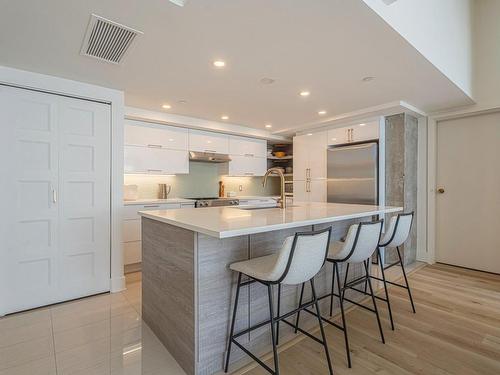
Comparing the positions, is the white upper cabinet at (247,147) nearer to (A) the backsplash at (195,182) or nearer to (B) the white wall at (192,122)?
(B) the white wall at (192,122)

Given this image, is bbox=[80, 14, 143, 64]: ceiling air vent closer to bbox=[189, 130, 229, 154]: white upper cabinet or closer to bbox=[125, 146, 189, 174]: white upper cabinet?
bbox=[125, 146, 189, 174]: white upper cabinet

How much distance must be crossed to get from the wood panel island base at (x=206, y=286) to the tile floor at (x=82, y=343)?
0.50 feet

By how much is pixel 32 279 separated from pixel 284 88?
316 cm

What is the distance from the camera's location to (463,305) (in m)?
2.60

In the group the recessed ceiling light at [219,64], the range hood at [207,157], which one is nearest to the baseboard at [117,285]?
the range hood at [207,157]

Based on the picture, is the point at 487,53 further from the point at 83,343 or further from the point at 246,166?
the point at 83,343

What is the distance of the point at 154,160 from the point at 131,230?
3.57ft

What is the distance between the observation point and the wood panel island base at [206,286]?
158 cm

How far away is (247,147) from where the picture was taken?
5.10 m

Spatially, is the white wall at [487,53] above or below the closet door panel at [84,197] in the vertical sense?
above

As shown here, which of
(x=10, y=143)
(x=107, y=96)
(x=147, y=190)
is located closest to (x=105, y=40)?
(x=107, y=96)

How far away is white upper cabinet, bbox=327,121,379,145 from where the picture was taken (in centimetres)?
393

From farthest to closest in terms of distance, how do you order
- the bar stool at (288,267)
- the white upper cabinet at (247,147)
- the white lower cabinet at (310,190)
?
1. the white upper cabinet at (247,147)
2. the white lower cabinet at (310,190)
3. the bar stool at (288,267)

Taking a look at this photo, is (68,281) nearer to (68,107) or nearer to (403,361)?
(68,107)
